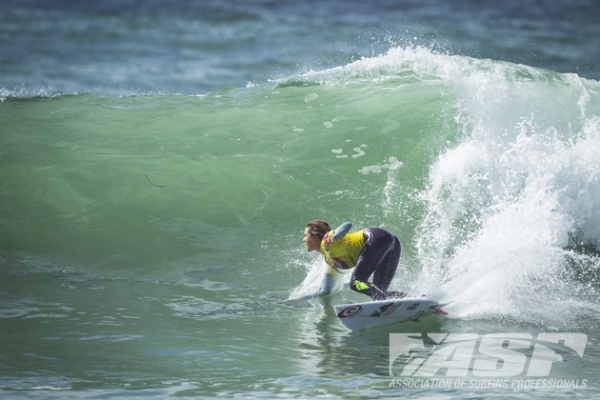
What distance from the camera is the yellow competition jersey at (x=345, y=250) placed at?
812 cm

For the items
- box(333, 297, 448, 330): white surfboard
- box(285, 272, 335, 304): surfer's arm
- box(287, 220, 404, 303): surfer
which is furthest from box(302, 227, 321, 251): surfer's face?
box(333, 297, 448, 330): white surfboard

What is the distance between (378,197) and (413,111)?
7.48 ft

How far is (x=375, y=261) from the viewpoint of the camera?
8117mm

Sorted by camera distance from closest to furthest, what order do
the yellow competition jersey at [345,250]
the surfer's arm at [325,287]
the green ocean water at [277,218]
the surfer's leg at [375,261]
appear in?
the green ocean water at [277,218] → the surfer's leg at [375,261] → the yellow competition jersey at [345,250] → the surfer's arm at [325,287]

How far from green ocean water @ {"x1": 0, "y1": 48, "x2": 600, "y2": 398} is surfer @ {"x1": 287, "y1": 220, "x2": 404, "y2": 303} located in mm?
525

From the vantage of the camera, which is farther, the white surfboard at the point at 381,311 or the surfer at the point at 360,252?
the surfer at the point at 360,252

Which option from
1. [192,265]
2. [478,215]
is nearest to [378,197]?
[478,215]

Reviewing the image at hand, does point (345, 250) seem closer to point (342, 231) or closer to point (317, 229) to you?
point (342, 231)

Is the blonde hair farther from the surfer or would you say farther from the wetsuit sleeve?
the wetsuit sleeve

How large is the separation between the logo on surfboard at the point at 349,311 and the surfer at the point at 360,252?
0.46 metres

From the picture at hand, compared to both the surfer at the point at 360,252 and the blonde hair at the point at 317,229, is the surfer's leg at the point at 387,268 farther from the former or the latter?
the blonde hair at the point at 317,229

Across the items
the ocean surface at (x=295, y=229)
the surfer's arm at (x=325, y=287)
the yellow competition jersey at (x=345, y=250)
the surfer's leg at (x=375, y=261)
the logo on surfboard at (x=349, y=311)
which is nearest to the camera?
the ocean surface at (x=295, y=229)

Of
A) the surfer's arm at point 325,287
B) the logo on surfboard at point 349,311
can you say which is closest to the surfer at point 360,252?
the surfer's arm at point 325,287

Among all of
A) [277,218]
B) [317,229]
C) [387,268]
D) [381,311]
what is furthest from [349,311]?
[277,218]
